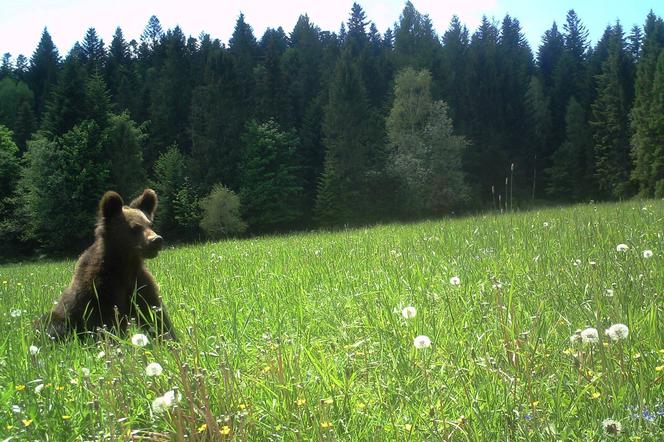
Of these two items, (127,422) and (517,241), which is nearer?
(127,422)

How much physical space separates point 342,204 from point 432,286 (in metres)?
41.3

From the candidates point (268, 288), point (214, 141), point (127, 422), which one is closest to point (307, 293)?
point (268, 288)

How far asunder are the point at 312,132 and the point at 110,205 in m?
49.3

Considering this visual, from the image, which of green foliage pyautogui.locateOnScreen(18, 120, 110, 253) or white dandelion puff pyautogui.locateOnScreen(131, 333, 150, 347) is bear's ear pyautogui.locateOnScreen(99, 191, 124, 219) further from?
green foliage pyautogui.locateOnScreen(18, 120, 110, 253)

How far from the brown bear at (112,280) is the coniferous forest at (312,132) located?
2786 centimetres

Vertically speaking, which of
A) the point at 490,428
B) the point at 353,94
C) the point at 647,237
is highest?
the point at 353,94

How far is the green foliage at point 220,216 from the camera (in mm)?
36906

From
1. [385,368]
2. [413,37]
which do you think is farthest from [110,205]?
[413,37]

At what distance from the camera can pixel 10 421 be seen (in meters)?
2.41

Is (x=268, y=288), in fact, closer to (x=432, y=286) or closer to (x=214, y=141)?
(x=432, y=286)

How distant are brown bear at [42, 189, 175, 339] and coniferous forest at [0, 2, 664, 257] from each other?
1097 inches

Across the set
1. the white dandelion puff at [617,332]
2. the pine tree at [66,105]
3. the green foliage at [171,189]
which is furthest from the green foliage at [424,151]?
the white dandelion puff at [617,332]

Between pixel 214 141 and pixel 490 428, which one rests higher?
pixel 214 141

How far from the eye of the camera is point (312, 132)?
53844mm
